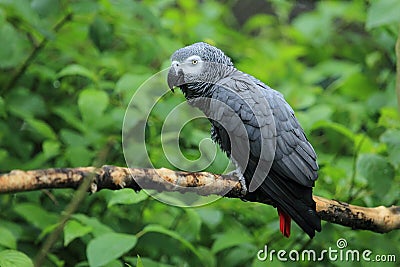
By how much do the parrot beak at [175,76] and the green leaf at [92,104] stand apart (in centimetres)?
52

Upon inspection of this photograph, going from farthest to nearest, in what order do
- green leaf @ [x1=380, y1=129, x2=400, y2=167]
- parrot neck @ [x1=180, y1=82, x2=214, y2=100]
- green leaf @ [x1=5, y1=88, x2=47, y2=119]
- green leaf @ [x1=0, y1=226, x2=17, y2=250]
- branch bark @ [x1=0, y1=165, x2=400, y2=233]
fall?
1. green leaf @ [x1=5, y1=88, x2=47, y2=119]
2. green leaf @ [x1=380, y1=129, x2=400, y2=167]
3. green leaf @ [x1=0, y1=226, x2=17, y2=250]
4. parrot neck @ [x1=180, y1=82, x2=214, y2=100]
5. branch bark @ [x1=0, y1=165, x2=400, y2=233]

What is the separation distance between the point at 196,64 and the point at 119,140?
0.61 m

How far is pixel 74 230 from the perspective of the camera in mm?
1510

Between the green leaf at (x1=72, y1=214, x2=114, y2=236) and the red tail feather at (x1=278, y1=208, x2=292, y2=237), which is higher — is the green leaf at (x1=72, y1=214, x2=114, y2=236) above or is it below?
below

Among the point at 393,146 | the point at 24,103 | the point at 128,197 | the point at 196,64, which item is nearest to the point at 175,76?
the point at 196,64

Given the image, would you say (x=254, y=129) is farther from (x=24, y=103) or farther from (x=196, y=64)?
(x=24, y=103)

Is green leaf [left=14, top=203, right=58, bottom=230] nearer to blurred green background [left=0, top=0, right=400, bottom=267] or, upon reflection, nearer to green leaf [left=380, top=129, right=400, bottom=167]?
blurred green background [left=0, top=0, right=400, bottom=267]

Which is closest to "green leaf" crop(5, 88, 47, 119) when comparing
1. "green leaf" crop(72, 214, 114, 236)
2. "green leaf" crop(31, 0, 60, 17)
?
"green leaf" crop(31, 0, 60, 17)

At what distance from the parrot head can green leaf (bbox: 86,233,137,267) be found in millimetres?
393

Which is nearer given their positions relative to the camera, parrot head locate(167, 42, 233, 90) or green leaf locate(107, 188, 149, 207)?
parrot head locate(167, 42, 233, 90)

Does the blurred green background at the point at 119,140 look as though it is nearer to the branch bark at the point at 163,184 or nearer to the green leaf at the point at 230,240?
the green leaf at the point at 230,240

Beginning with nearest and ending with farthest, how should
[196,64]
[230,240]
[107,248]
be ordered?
[196,64]
[107,248]
[230,240]

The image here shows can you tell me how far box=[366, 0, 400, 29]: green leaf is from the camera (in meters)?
1.72

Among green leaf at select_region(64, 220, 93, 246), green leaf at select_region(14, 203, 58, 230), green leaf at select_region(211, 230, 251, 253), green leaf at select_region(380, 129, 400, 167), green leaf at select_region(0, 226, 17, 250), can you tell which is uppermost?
green leaf at select_region(380, 129, 400, 167)
